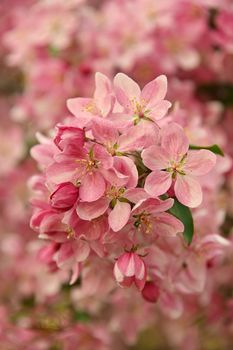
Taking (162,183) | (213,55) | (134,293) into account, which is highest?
(162,183)

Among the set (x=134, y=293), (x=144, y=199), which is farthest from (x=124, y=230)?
(x=134, y=293)

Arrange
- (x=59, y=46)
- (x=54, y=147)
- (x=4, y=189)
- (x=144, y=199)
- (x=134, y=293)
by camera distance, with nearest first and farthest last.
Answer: (x=144, y=199) → (x=54, y=147) → (x=134, y=293) → (x=59, y=46) → (x=4, y=189)

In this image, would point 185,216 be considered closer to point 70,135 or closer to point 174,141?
point 174,141

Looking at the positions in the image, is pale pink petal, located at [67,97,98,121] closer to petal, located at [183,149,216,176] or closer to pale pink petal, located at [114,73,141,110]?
pale pink petal, located at [114,73,141,110]

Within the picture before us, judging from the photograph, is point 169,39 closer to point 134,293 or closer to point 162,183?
point 134,293

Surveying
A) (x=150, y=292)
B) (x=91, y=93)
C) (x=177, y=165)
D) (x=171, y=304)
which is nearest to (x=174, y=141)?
(x=177, y=165)

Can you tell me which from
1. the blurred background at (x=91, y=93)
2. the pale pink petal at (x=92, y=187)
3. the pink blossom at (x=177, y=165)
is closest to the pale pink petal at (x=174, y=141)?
the pink blossom at (x=177, y=165)
